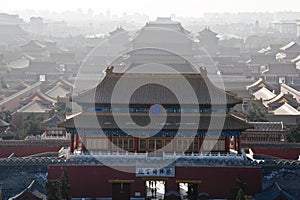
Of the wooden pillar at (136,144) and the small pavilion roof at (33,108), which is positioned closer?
the wooden pillar at (136,144)

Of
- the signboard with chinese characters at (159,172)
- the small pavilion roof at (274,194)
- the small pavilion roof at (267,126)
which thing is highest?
the small pavilion roof at (267,126)

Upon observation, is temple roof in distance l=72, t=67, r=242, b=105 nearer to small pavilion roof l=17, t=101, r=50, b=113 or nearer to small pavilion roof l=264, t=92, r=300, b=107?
small pavilion roof l=17, t=101, r=50, b=113

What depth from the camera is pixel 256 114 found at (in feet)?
102

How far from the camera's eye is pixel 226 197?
68.8 feet

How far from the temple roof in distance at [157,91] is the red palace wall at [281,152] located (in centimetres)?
373

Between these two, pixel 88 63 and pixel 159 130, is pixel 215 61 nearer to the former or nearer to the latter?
pixel 88 63

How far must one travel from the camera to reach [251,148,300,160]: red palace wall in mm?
24969

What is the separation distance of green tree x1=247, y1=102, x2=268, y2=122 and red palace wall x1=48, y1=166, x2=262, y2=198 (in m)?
9.52

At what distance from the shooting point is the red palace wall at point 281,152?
81.9ft

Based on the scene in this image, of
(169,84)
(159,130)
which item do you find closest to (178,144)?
(159,130)

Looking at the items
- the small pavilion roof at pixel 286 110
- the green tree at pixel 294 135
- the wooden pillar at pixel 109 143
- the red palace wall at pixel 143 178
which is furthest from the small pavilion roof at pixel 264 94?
the wooden pillar at pixel 109 143

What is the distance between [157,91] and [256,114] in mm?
10018

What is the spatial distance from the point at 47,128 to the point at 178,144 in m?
9.15

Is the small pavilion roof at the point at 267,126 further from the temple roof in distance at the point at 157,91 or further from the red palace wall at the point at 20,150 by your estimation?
the red palace wall at the point at 20,150
